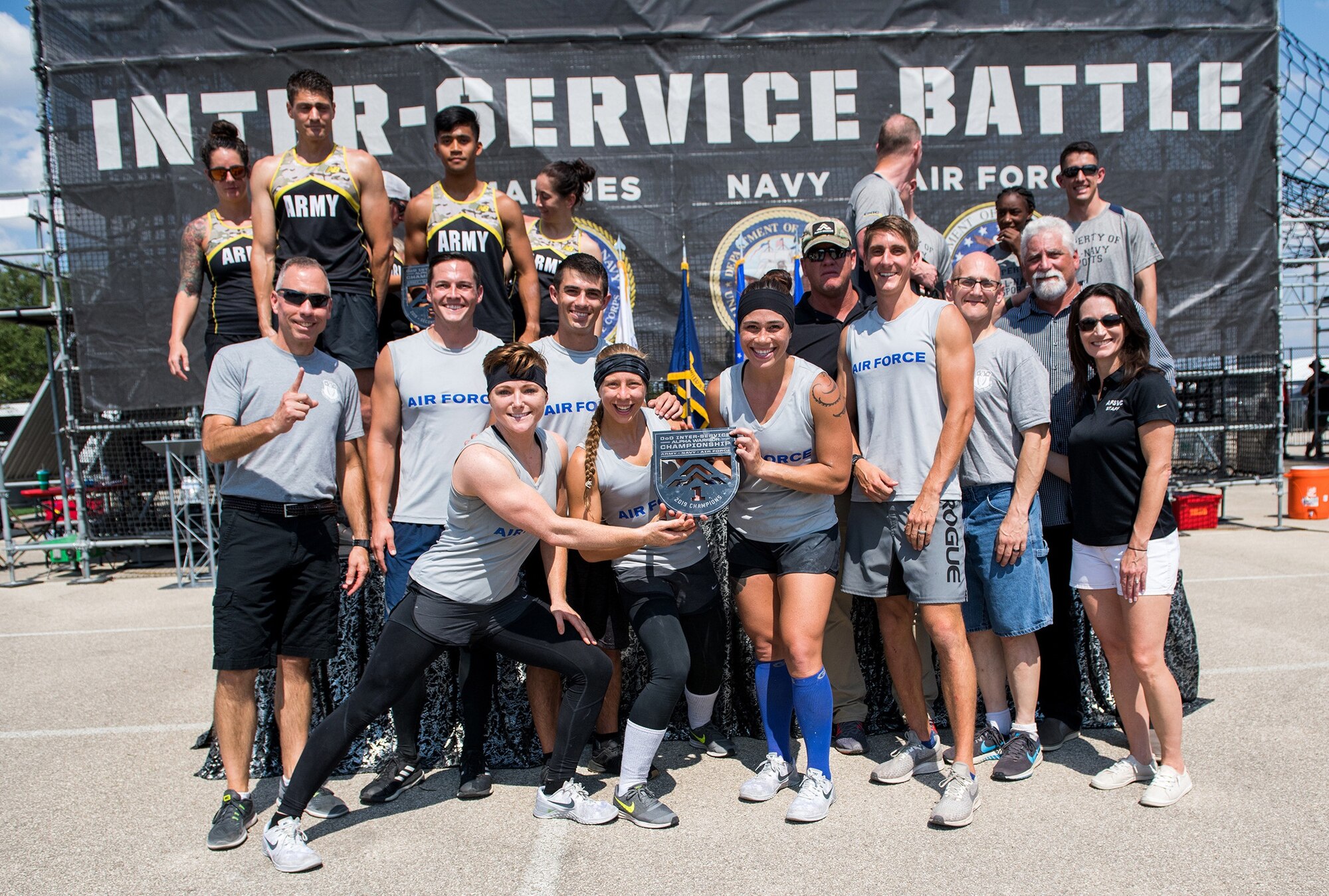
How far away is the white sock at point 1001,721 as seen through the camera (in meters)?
3.60

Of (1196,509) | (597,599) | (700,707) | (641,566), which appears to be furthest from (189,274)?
(1196,509)

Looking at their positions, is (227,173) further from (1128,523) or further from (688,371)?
(1128,523)

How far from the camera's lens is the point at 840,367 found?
350cm

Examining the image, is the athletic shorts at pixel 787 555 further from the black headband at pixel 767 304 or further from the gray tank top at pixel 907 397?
the black headband at pixel 767 304

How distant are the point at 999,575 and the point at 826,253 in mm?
1509

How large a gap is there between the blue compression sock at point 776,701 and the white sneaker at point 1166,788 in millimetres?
1268

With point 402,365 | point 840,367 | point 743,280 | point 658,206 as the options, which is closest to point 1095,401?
point 840,367

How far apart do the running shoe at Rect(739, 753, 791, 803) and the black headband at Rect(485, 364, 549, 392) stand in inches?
65.3

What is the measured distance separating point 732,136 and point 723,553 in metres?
4.85

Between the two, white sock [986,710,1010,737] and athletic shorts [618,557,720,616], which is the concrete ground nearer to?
white sock [986,710,1010,737]

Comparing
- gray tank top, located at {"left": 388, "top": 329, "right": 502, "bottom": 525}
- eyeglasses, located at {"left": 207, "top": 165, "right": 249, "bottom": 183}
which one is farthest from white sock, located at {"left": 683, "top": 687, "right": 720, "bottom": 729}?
eyeglasses, located at {"left": 207, "top": 165, "right": 249, "bottom": 183}

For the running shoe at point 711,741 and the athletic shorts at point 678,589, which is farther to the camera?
the running shoe at point 711,741

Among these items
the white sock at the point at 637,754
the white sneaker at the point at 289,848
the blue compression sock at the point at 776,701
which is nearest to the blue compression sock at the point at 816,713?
the blue compression sock at the point at 776,701

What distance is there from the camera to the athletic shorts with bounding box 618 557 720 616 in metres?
3.27
